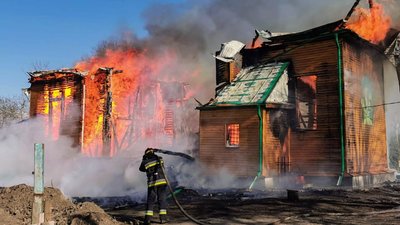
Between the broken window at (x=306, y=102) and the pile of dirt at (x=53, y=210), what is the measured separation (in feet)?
41.3

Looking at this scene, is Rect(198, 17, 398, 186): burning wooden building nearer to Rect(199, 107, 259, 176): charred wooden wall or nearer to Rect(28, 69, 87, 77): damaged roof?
Rect(199, 107, 259, 176): charred wooden wall

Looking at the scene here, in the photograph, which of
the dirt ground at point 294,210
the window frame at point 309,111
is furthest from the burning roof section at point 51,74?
the dirt ground at point 294,210

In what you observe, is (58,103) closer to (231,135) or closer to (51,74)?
(51,74)

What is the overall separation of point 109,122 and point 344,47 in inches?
635

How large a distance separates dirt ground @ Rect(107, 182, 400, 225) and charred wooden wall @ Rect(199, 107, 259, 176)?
13.2 feet

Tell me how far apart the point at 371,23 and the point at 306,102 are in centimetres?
499

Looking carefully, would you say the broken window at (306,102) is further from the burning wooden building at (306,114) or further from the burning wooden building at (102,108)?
the burning wooden building at (102,108)

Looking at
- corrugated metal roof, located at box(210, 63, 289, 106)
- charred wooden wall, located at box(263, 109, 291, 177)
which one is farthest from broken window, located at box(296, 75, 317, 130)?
corrugated metal roof, located at box(210, 63, 289, 106)

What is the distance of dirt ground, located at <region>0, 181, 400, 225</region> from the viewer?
8.75 meters

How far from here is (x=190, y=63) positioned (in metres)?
33.0

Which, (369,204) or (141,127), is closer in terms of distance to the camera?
(369,204)

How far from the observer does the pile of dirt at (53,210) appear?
26.8 ft

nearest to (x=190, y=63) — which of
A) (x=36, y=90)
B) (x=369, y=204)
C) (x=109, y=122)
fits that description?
(x=109, y=122)

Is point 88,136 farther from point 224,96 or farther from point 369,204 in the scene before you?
point 369,204
